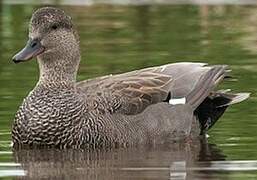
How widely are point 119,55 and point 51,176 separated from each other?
7.40m

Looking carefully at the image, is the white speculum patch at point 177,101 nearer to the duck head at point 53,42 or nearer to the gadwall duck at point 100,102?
the gadwall duck at point 100,102

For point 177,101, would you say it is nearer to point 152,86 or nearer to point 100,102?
point 152,86

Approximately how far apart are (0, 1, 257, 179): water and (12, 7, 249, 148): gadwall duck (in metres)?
0.18

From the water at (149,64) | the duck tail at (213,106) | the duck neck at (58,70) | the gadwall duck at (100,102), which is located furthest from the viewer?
the duck tail at (213,106)

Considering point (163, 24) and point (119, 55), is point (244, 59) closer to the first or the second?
point (119, 55)

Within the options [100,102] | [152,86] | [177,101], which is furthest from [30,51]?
[177,101]

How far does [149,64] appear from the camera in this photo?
758 inches

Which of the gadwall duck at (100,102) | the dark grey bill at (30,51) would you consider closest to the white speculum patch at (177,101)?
the gadwall duck at (100,102)

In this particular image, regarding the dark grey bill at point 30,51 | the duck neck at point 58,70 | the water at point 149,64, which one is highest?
the dark grey bill at point 30,51

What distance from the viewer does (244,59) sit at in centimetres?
1942

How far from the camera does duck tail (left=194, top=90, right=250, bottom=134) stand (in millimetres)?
15430

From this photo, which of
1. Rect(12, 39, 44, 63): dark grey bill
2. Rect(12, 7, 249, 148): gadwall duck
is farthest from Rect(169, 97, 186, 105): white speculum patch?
Rect(12, 39, 44, 63): dark grey bill

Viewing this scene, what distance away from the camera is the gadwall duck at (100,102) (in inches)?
563

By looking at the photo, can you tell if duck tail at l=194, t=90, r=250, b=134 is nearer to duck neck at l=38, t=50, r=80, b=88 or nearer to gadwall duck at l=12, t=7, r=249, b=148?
gadwall duck at l=12, t=7, r=249, b=148
